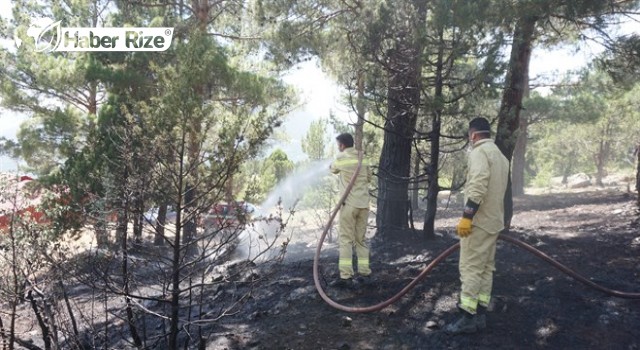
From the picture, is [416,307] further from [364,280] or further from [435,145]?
[435,145]

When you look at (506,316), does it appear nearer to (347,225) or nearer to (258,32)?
(347,225)

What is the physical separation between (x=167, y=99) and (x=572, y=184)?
3157 centimetres

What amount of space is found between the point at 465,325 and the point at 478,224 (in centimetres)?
91

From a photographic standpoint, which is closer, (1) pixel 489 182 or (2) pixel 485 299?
(1) pixel 489 182

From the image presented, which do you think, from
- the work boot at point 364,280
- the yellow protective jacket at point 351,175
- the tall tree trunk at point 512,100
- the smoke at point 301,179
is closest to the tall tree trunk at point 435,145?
the tall tree trunk at point 512,100

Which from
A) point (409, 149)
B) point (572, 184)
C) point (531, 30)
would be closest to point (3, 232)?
point (409, 149)

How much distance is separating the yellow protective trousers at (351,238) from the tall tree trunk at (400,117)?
151cm

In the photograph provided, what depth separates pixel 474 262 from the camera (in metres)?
4.26

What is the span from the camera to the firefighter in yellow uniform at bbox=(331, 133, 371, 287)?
218 inches

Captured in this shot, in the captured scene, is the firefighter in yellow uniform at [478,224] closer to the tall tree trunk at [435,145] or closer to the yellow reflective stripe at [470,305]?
the yellow reflective stripe at [470,305]

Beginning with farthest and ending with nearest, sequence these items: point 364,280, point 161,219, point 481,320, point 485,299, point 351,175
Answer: point 351,175 → point 364,280 → point 485,299 → point 481,320 → point 161,219

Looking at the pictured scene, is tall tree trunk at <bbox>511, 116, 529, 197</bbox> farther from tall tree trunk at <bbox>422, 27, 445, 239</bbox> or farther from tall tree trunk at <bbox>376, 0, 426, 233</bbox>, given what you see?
tall tree trunk at <bbox>422, 27, 445, 239</bbox>

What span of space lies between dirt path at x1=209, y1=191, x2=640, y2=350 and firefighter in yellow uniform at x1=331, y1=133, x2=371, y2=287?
0.81ft

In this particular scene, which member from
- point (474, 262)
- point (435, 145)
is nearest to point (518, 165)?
point (435, 145)
